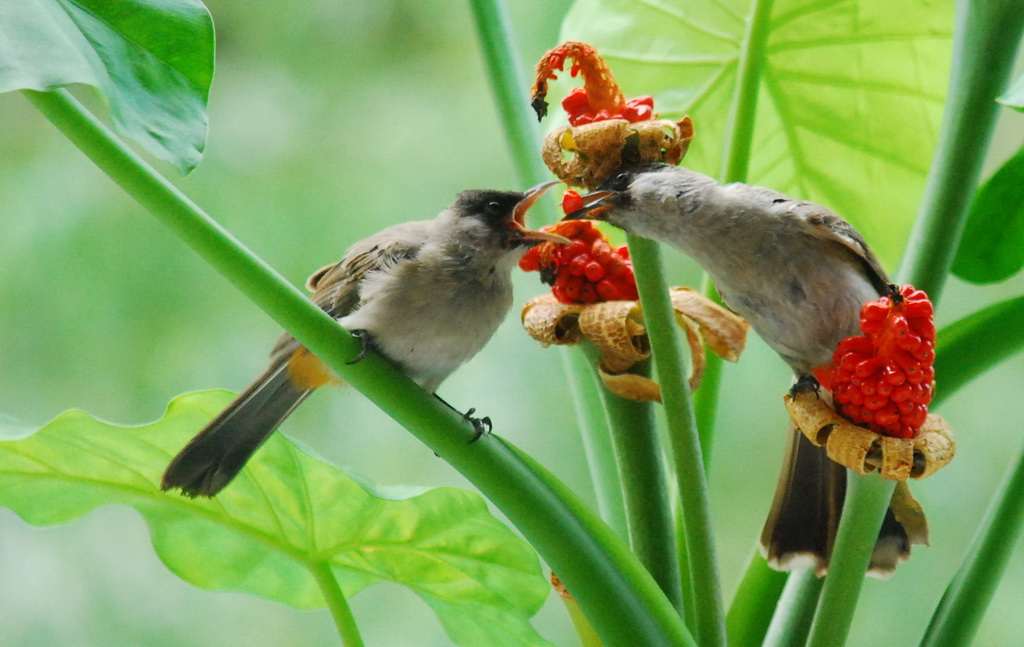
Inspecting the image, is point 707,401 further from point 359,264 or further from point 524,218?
point 359,264

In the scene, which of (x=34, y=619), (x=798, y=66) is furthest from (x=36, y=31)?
(x=34, y=619)

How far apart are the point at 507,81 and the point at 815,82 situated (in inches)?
20.4

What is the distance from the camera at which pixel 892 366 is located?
907mm

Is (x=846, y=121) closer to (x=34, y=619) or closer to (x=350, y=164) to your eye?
(x=350, y=164)

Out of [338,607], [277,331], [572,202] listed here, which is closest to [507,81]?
[572,202]

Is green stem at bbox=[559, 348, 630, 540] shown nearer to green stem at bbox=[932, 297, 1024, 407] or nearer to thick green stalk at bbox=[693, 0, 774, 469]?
thick green stalk at bbox=[693, 0, 774, 469]

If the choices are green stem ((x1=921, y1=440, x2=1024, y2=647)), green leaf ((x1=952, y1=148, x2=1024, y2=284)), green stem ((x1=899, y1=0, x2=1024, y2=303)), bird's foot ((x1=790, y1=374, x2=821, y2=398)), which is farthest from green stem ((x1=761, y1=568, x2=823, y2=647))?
green leaf ((x1=952, y1=148, x2=1024, y2=284))

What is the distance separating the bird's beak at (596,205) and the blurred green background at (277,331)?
2.70ft

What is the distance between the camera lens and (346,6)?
2045 mm

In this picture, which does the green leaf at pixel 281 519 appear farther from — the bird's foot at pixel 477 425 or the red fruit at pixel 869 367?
the red fruit at pixel 869 367

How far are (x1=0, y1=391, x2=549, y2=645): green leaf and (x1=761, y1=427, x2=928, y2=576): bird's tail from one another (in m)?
0.29

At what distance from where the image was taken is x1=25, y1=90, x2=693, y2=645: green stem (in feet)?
2.74

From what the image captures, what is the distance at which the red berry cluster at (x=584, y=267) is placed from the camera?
1130 millimetres

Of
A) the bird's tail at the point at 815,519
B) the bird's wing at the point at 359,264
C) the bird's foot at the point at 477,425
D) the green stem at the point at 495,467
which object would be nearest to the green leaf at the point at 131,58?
the green stem at the point at 495,467
